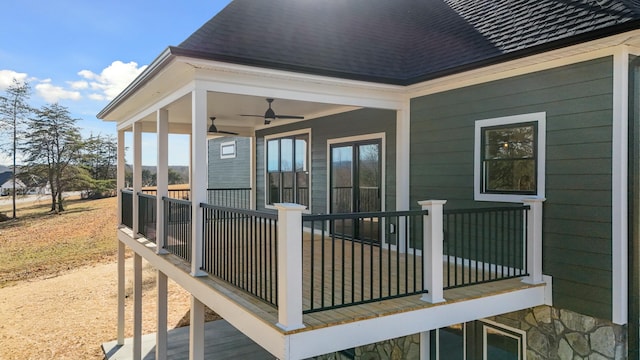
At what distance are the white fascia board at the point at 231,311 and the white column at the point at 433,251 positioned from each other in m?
1.58

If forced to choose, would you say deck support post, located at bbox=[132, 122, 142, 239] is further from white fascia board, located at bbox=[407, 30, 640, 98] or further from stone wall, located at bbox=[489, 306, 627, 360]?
stone wall, located at bbox=[489, 306, 627, 360]

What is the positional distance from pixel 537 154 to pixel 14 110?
2932 cm

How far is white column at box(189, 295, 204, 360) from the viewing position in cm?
525

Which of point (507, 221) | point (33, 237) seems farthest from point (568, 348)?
point (33, 237)

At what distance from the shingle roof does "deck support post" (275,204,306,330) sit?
240cm

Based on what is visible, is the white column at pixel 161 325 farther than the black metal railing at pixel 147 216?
No

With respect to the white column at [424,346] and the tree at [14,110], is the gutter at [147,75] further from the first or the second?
the tree at [14,110]

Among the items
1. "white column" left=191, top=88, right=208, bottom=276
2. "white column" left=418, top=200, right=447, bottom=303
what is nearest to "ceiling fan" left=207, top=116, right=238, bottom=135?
"white column" left=191, top=88, right=208, bottom=276

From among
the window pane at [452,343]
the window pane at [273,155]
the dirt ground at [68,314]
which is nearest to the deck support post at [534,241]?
the window pane at [452,343]

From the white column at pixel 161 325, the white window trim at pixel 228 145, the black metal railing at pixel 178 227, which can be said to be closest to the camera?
the black metal railing at pixel 178 227

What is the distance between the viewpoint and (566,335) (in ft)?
15.0

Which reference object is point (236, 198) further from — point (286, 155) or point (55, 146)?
point (55, 146)

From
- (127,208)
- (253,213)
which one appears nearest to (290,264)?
(253,213)

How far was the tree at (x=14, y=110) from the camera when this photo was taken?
24.8m
